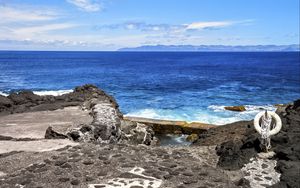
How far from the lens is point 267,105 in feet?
124

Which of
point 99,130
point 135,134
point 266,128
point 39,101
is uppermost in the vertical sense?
point 266,128

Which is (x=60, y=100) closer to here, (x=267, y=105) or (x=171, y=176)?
(x=171, y=176)

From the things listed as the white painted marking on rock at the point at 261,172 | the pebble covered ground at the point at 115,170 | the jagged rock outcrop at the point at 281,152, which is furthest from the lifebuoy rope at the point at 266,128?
the pebble covered ground at the point at 115,170

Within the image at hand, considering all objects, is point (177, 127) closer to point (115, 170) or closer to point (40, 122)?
point (40, 122)

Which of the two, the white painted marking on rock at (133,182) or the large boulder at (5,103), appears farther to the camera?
the large boulder at (5,103)

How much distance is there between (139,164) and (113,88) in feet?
136

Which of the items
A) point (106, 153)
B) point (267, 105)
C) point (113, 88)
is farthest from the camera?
point (113, 88)

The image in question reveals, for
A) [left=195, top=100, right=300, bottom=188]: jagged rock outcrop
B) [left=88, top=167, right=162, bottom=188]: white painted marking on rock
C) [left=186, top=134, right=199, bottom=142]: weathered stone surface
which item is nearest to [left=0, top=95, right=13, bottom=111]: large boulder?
[left=186, top=134, right=199, bottom=142]: weathered stone surface

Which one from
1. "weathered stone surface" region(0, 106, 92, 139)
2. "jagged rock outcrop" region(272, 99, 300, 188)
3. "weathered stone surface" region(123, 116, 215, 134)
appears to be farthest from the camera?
"weathered stone surface" region(123, 116, 215, 134)

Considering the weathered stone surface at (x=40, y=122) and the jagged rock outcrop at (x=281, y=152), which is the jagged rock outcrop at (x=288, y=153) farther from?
the weathered stone surface at (x=40, y=122)

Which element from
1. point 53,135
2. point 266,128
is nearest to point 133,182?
point 266,128

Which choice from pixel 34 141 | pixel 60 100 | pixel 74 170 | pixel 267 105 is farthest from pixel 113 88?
pixel 74 170

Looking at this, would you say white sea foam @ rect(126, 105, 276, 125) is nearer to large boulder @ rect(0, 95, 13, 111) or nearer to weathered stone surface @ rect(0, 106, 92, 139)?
large boulder @ rect(0, 95, 13, 111)

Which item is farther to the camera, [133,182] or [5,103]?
[5,103]
